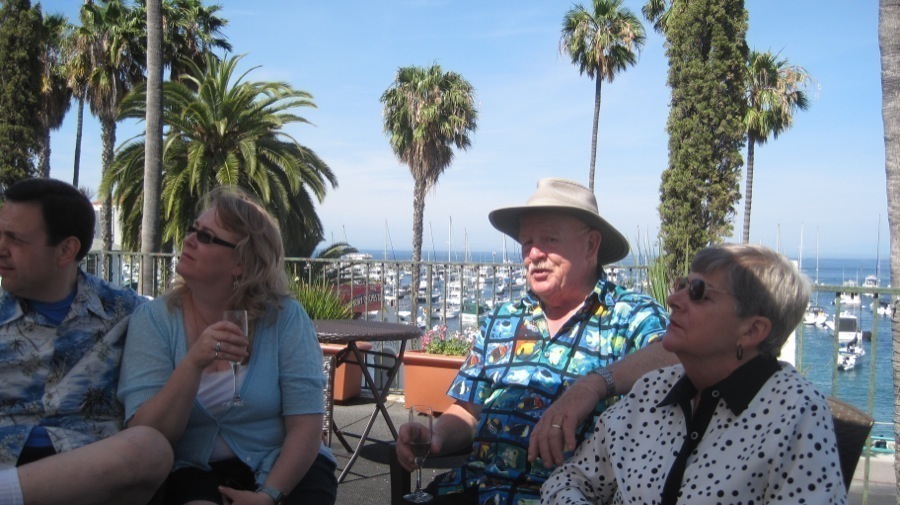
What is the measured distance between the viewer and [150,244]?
373 inches

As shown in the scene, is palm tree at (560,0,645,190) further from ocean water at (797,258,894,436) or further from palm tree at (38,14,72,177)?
ocean water at (797,258,894,436)

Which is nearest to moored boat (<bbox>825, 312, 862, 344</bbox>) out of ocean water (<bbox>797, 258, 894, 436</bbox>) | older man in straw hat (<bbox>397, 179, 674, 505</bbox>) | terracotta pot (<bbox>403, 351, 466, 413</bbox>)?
ocean water (<bbox>797, 258, 894, 436</bbox>)

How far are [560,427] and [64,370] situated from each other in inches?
54.7

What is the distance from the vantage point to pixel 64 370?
2109 millimetres

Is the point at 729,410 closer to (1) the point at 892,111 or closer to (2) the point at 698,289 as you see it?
(2) the point at 698,289

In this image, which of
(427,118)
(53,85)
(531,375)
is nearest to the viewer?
(531,375)

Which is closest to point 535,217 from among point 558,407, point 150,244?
point 558,407

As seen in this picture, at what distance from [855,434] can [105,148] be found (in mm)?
25073

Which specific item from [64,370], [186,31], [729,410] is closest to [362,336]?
[64,370]

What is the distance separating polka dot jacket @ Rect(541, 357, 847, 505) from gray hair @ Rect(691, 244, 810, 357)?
0.29ft

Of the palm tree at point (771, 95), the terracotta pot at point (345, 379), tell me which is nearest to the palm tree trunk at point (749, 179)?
the palm tree at point (771, 95)

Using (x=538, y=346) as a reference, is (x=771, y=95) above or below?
above

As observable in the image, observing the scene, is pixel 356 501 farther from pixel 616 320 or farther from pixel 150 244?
pixel 150 244

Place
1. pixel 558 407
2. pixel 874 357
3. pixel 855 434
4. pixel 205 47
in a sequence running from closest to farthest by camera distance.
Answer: pixel 855 434, pixel 558 407, pixel 874 357, pixel 205 47
